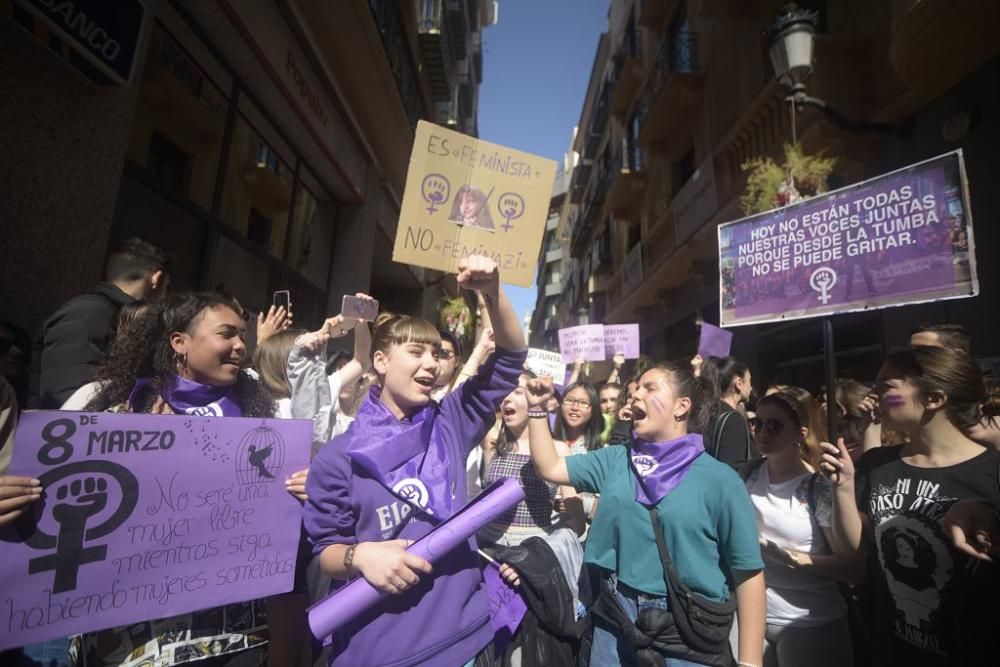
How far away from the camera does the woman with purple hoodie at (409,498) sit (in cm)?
154

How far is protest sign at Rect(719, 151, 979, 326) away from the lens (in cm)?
230

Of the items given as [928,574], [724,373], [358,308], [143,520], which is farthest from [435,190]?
[724,373]

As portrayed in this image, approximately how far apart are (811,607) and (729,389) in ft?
6.92

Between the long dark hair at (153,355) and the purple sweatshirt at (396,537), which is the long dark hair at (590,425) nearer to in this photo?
the purple sweatshirt at (396,537)

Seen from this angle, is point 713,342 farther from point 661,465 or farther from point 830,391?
point 661,465

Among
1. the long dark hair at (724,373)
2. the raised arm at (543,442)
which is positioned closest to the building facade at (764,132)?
the long dark hair at (724,373)

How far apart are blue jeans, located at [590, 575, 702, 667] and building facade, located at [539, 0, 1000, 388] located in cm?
A: 481

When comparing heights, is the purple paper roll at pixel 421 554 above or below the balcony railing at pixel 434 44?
below

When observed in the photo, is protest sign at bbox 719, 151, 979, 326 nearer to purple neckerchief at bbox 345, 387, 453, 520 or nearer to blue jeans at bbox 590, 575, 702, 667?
blue jeans at bbox 590, 575, 702, 667

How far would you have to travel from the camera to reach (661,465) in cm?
220

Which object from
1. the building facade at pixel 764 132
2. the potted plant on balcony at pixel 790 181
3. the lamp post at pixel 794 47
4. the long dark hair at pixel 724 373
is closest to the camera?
the long dark hair at pixel 724 373

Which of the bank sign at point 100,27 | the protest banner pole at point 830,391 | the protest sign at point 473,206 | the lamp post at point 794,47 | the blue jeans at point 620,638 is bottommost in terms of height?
the blue jeans at point 620,638

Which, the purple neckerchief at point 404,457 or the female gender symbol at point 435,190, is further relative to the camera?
the female gender symbol at point 435,190

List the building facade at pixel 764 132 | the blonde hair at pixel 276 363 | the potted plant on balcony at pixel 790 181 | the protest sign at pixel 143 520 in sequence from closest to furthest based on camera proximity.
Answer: the protest sign at pixel 143 520, the blonde hair at pixel 276 363, the building facade at pixel 764 132, the potted plant on balcony at pixel 790 181
